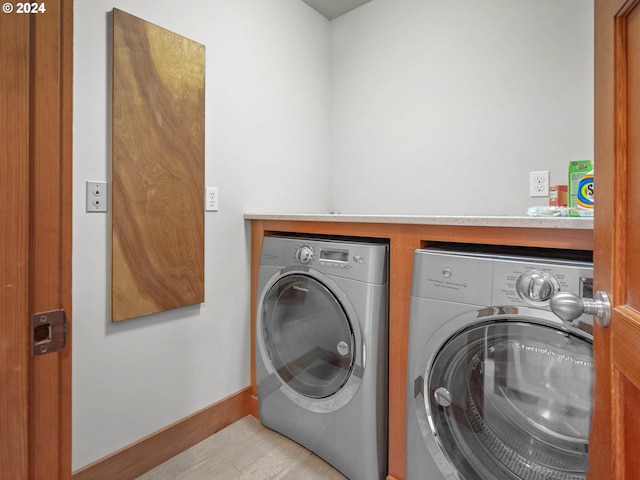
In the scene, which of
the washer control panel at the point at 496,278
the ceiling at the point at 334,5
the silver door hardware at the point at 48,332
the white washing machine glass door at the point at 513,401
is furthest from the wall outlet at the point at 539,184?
the silver door hardware at the point at 48,332

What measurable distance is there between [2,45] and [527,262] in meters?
1.18

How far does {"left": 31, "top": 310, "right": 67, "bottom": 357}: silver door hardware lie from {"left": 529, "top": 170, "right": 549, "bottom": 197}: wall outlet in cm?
188

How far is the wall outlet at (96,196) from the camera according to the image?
1244mm

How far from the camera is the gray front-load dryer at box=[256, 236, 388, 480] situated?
1.27 m

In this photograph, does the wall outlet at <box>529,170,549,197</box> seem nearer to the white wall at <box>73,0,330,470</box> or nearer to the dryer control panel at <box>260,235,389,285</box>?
the dryer control panel at <box>260,235,389,285</box>

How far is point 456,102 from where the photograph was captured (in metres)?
1.90

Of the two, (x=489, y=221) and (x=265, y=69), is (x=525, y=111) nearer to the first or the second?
(x=489, y=221)

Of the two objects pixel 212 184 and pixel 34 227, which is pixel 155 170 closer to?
pixel 212 184

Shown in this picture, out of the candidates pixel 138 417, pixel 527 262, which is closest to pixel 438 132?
pixel 527 262

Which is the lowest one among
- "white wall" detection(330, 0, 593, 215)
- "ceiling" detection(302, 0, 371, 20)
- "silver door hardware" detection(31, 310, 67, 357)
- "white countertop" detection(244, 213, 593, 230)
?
"silver door hardware" detection(31, 310, 67, 357)

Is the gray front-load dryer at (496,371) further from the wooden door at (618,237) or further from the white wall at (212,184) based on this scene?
the white wall at (212,184)

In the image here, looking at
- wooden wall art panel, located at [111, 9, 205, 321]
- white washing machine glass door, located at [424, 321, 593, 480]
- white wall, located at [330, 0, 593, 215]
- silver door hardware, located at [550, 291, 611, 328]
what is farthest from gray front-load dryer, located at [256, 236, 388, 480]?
white wall, located at [330, 0, 593, 215]

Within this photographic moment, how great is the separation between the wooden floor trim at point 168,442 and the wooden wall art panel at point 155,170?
544 millimetres

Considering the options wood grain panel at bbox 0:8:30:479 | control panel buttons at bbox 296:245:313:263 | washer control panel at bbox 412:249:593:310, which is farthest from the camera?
control panel buttons at bbox 296:245:313:263
